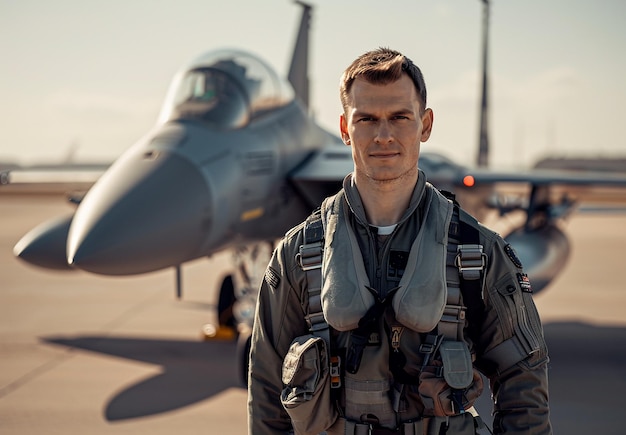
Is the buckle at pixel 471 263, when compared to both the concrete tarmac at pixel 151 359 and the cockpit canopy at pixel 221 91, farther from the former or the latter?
the cockpit canopy at pixel 221 91

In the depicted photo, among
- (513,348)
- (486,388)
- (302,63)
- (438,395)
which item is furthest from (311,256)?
(302,63)

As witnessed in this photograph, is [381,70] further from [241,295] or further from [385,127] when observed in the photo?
[241,295]

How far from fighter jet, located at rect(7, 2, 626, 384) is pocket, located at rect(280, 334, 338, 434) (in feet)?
10.8

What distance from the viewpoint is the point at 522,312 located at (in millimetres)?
2123

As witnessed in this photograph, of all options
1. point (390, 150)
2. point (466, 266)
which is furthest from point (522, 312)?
point (390, 150)

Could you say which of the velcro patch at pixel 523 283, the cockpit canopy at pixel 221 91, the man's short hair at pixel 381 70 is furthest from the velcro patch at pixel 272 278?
the cockpit canopy at pixel 221 91

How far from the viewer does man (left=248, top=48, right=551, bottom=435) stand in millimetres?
2059

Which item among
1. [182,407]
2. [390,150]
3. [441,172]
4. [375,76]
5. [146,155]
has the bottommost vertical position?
[182,407]

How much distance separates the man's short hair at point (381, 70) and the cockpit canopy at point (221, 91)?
180 inches

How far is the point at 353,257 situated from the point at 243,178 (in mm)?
4410

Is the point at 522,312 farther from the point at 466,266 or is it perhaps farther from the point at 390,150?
the point at 390,150

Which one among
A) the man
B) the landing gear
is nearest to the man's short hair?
the man

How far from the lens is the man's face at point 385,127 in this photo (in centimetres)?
208

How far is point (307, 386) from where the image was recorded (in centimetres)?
208
